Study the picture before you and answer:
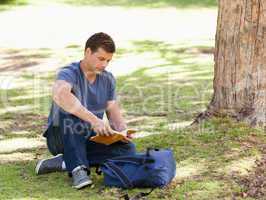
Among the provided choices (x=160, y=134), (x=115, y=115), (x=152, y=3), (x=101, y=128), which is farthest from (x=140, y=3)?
(x=101, y=128)

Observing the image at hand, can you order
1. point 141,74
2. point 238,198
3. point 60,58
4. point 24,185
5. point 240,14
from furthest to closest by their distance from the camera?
point 60,58 < point 141,74 < point 240,14 < point 24,185 < point 238,198

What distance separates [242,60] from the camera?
21.6 feet

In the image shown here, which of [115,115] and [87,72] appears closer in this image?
[87,72]

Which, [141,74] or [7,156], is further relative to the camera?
[141,74]

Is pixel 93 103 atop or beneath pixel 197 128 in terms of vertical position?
atop

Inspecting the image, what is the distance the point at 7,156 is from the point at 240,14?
2.56 meters

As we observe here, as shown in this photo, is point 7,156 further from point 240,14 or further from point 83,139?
point 240,14

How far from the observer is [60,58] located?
12906 millimetres

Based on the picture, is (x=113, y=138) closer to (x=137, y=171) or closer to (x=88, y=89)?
(x=137, y=171)

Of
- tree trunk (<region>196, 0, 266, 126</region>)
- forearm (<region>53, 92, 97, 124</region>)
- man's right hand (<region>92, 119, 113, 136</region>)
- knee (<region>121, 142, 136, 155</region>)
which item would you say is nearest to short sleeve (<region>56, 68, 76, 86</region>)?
forearm (<region>53, 92, 97, 124</region>)

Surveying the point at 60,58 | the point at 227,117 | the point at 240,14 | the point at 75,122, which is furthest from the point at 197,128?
the point at 60,58

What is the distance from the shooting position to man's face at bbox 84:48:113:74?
5.70 m

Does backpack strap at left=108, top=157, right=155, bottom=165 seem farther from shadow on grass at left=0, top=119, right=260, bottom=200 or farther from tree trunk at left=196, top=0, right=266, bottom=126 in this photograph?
tree trunk at left=196, top=0, right=266, bottom=126

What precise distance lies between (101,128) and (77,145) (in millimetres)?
275
